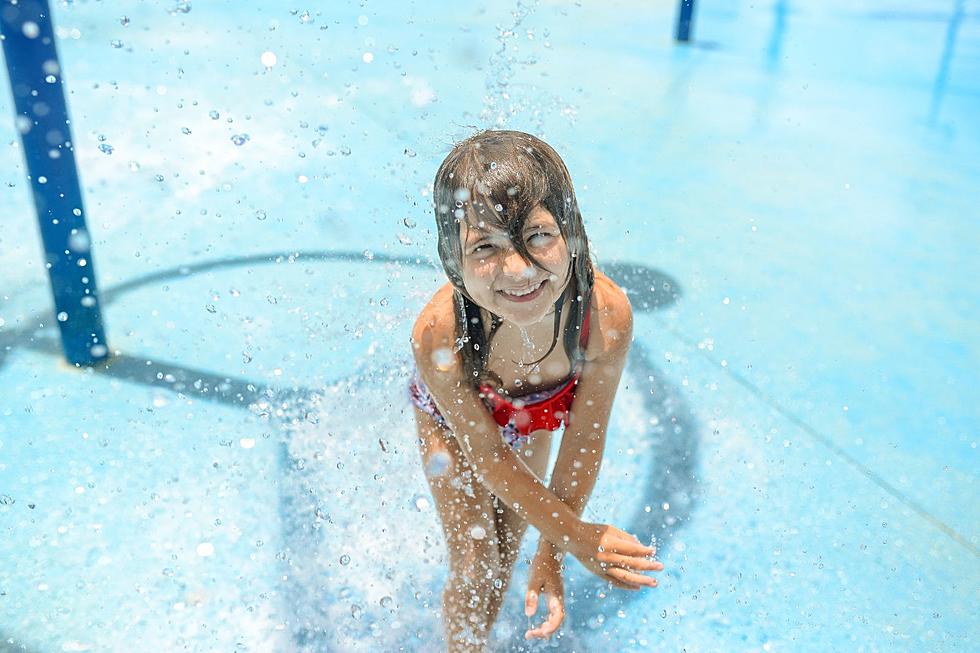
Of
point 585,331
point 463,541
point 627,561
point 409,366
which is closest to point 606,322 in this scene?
point 585,331

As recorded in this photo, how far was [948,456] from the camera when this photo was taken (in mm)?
2438

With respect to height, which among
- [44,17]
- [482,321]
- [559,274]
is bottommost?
[482,321]

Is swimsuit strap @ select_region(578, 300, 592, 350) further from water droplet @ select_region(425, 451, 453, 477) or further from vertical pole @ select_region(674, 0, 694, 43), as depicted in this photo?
vertical pole @ select_region(674, 0, 694, 43)

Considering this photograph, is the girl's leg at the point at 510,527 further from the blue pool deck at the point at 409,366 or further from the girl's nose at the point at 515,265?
the girl's nose at the point at 515,265

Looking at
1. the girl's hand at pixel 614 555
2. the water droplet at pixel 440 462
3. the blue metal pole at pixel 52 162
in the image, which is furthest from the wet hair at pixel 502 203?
the blue metal pole at pixel 52 162

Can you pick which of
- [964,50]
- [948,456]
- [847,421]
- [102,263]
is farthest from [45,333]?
[964,50]

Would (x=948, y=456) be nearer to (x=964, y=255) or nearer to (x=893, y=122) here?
(x=964, y=255)

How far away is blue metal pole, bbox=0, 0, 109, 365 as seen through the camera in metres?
2.08

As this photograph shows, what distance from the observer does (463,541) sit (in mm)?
1692

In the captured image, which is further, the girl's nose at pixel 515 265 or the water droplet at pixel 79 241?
the water droplet at pixel 79 241

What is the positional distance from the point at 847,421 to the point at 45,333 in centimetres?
242

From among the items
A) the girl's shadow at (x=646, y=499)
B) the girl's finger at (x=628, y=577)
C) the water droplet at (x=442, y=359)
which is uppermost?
the water droplet at (x=442, y=359)

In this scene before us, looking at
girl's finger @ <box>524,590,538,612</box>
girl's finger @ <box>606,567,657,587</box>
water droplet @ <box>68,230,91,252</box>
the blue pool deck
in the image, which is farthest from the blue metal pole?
girl's finger @ <box>606,567,657,587</box>

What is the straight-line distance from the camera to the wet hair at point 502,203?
1.29m
